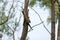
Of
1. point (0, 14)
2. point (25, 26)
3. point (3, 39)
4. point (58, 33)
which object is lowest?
point (3, 39)

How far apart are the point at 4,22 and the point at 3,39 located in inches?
12.0

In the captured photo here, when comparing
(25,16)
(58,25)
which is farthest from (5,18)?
(25,16)

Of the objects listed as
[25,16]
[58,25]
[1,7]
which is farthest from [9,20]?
[25,16]

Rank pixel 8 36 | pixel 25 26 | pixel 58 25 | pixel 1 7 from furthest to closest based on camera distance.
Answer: pixel 1 7
pixel 8 36
pixel 58 25
pixel 25 26

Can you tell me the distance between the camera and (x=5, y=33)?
111 inches

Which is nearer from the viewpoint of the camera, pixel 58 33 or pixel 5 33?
pixel 58 33

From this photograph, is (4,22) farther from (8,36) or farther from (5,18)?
(8,36)

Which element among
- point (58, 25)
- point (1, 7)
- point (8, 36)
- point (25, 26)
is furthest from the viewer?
point (1, 7)

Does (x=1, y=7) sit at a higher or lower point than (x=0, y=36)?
higher

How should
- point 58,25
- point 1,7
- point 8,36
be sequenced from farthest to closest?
point 1,7 < point 8,36 < point 58,25

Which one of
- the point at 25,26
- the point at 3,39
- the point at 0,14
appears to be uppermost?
the point at 25,26

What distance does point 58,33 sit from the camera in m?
2.65

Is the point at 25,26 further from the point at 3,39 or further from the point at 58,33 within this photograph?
the point at 3,39

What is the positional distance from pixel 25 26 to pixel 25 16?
5 cm
